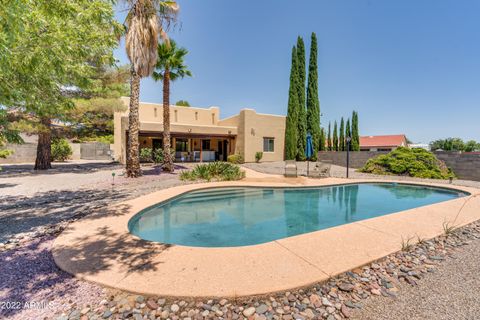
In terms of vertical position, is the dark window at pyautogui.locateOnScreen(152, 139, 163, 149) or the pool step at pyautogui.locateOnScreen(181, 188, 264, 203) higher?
the dark window at pyautogui.locateOnScreen(152, 139, 163, 149)

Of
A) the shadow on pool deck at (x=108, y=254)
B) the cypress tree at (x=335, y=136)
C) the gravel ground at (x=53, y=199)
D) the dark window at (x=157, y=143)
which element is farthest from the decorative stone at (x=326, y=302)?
the cypress tree at (x=335, y=136)

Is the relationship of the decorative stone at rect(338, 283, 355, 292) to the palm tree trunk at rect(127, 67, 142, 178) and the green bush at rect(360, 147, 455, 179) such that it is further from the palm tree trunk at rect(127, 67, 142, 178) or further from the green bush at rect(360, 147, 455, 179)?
the green bush at rect(360, 147, 455, 179)

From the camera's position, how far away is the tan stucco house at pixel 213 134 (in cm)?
1958

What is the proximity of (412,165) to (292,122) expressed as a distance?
11.7 m

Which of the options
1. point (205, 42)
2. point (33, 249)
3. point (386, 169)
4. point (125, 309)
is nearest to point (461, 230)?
point (125, 309)

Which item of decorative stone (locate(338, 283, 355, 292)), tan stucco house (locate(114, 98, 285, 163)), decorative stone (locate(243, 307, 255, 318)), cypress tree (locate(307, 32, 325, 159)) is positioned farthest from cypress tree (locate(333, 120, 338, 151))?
decorative stone (locate(243, 307, 255, 318))

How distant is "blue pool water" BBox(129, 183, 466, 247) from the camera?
5.51m

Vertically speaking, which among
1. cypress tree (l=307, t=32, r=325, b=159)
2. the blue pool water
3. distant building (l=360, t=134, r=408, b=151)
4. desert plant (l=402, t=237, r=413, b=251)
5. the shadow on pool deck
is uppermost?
cypress tree (l=307, t=32, r=325, b=159)

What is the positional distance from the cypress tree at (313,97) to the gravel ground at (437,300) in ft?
71.2

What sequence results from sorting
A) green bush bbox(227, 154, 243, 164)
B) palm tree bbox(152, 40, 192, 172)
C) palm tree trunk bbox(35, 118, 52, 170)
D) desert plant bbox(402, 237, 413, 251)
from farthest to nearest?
green bush bbox(227, 154, 243, 164) → palm tree trunk bbox(35, 118, 52, 170) → palm tree bbox(152, 40, 192, 172) → desert plant bbox(402, 237, 413, 251)

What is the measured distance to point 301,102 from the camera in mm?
23766

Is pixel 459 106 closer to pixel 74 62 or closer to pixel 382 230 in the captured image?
pixel 382 230

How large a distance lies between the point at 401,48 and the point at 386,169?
8.73 metres

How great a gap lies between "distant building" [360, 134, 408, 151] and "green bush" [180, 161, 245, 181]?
3873 cm
